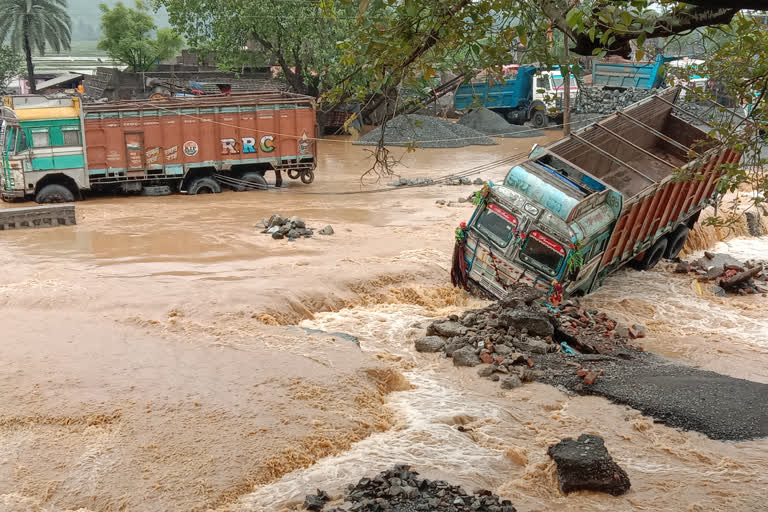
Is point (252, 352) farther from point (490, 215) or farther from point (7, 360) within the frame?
point (490, 215)

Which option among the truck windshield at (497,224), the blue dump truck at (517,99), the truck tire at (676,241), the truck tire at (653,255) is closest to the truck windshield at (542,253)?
the truck windshield at (497,224)

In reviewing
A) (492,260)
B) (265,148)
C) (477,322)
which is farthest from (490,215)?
(265,148)

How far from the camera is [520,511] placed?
694 cm

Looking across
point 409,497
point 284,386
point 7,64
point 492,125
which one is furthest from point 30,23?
point 409,497

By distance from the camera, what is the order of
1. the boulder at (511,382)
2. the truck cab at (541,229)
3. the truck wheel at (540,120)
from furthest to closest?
the truck wheel at (540,120), the truck cab at (541,229), the boulder at (511,382)

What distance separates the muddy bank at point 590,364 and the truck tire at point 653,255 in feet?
11.9

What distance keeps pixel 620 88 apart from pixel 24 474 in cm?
3700

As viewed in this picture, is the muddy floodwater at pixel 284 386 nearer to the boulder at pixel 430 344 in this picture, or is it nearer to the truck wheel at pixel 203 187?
the boulder at pixel 430 344

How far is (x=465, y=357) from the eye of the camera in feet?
34.2

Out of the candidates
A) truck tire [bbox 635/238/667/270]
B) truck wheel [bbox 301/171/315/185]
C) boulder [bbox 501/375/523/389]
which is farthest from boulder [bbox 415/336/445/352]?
truck wheel [bbox 301/171/315/185]

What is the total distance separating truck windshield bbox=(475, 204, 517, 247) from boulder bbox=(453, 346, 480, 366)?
236 cm

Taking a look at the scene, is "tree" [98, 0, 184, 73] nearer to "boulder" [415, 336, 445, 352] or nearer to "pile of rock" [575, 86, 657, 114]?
"pile of rock" [575, 86, 657, 114]

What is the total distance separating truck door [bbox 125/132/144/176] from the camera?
827 inches

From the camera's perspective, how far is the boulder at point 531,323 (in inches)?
424
